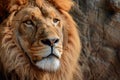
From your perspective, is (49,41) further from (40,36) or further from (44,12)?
(44,12)

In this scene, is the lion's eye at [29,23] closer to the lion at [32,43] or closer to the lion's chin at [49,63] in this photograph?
the lion at [32,43]

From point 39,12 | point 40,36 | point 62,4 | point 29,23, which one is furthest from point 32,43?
point 62,4

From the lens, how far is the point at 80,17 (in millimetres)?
5359

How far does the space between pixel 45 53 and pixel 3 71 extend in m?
0.47

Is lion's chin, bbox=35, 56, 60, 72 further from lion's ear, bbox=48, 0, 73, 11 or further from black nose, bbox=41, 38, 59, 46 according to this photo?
lion's ear, bbox=48, 0, 73, 11

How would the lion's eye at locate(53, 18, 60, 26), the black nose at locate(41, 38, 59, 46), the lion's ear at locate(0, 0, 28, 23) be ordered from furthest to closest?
the lion's eye at locate(53, 18, 60, 26), the lion's ear at locate(0, 0, 28, 23), the black nose at locate(41, 38, 59, 46)

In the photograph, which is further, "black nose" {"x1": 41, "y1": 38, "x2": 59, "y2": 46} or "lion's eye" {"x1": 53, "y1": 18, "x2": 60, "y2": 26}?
"lion's eye" {"x1": 53, "y1": 18, "x2": 60, "y2": 26}

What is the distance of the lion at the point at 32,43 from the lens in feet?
13.0

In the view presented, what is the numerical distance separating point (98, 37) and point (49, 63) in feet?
4.99

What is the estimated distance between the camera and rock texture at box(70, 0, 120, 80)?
5328mm

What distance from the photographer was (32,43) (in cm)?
403

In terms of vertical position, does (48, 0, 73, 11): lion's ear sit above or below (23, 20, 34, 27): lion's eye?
above

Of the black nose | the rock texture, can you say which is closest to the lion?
the black nose

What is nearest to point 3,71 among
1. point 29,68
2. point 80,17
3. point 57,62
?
point 29,68
